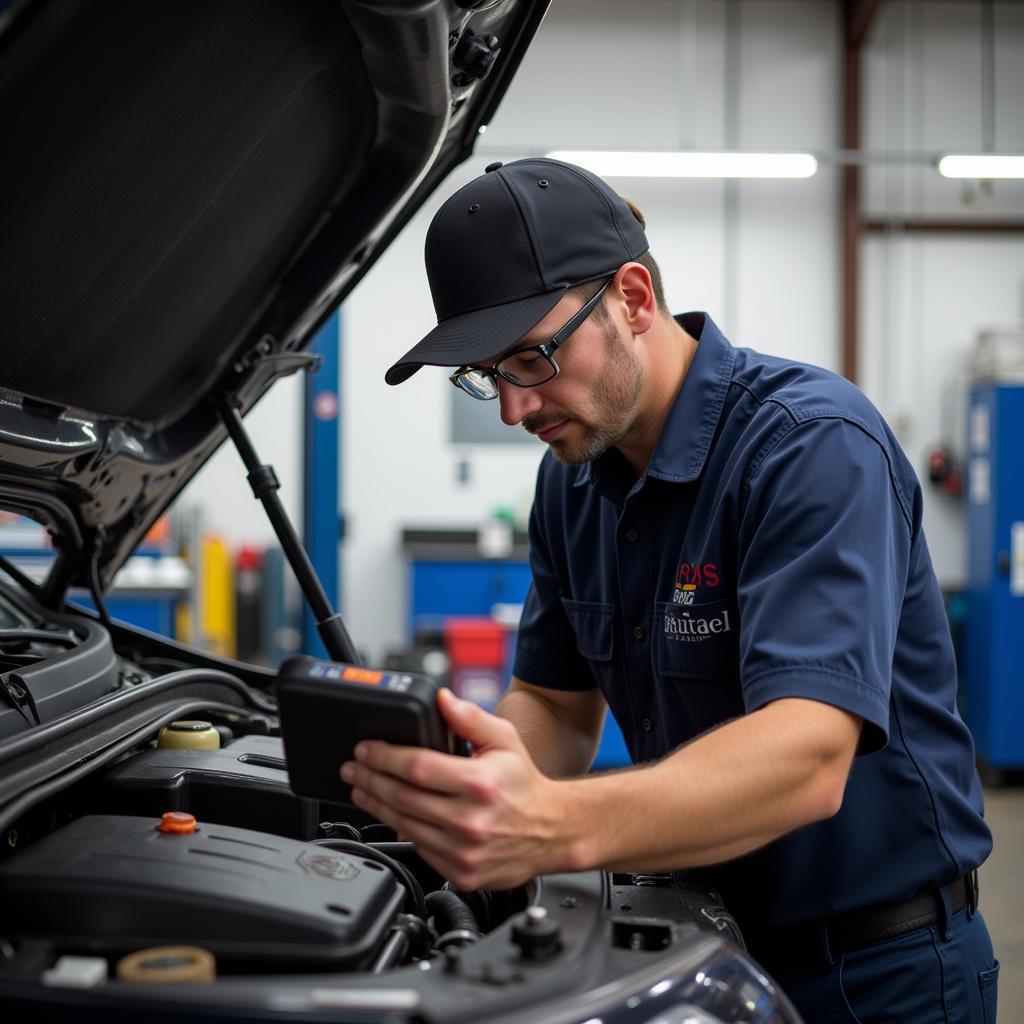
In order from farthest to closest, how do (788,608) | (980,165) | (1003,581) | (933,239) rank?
(933,239), (1003,581), (980,165), (788,608)

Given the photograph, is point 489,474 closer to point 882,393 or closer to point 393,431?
point 393,431

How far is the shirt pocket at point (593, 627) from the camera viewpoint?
1400 millimetres

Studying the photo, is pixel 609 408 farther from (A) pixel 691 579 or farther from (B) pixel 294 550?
(B) pixel 294 550

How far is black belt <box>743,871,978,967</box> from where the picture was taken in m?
1.18

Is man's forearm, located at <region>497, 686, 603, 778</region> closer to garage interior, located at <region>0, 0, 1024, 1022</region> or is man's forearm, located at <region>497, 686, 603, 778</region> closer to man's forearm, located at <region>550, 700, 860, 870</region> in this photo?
man's forearm, located at <region>550, 700, 860, 870</region>

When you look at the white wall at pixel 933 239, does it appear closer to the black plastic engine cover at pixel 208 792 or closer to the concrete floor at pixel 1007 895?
the concrete floor at pixel 1007 895

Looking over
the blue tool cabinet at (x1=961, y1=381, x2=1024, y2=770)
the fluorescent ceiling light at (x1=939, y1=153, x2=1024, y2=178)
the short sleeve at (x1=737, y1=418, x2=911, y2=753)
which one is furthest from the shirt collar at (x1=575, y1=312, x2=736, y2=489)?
the blue tool cabinet at (x1=961, y1=381, x2=1024, y2=770)

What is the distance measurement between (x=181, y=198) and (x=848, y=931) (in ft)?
3.55

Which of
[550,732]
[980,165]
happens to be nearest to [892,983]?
[550,732]

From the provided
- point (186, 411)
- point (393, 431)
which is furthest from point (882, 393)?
point (186, 411)

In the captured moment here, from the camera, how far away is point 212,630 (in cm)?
619

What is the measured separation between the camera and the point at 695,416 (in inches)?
50.8

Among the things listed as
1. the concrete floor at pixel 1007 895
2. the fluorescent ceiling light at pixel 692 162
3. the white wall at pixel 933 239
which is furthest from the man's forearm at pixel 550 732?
the white wall at pixel 933 239

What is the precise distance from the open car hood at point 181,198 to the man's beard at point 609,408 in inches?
14.1
